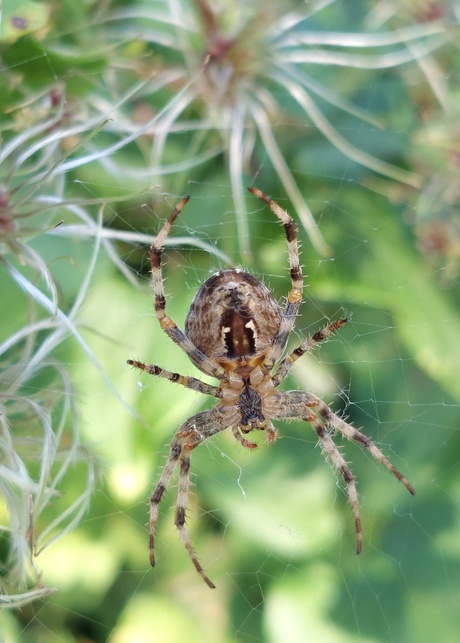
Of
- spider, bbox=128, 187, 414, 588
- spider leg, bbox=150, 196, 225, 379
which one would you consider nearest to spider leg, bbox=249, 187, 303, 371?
spider, bbox=128, 187, 414, 588

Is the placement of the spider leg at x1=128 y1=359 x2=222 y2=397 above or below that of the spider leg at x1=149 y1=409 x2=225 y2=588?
above

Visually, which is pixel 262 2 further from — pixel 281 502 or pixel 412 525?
pixel 412 525

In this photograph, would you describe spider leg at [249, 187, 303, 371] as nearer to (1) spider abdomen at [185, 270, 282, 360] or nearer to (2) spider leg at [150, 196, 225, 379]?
(1) spider abdomen at [185, 270, 282, 360]

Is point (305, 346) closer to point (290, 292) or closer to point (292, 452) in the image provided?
point (290, 292)

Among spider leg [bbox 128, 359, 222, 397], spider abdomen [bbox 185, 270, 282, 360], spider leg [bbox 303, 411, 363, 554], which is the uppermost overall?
spider abdomen [bbox 185, 270, 282, 360]

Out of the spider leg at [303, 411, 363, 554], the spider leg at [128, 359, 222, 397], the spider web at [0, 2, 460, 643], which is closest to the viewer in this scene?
the spider leg at [128, 359, 222, 397]

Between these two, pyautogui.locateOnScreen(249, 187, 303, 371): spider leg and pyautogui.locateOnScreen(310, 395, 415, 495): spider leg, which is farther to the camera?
pyautogui.locateOnScreen(310, 395, 415, 495): spider leg

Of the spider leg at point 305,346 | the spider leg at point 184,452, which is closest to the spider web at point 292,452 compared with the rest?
the spider leg at point 184,452

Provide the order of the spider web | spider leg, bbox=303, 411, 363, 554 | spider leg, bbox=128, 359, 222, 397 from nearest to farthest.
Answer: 1. spider leg, bbox=128, 359, 222, 397
2. spider leg, bbox=303, 411, 363, 554
3. the spider web
